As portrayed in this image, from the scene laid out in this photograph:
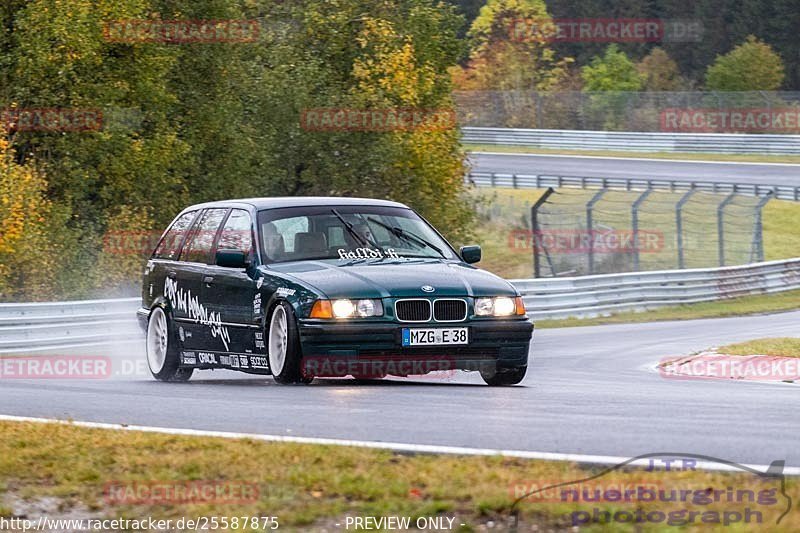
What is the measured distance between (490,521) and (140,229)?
89.2ft

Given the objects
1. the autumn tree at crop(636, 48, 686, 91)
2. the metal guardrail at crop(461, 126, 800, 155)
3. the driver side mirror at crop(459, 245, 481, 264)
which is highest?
the driver side mirror at crop(459, 245, 481, 264)

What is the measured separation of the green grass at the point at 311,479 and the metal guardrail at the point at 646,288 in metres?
17.1

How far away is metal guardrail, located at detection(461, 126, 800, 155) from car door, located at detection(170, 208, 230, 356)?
151 feet

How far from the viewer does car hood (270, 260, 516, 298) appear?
33.6 ft

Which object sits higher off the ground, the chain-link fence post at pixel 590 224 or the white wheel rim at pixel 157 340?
the white wheel rim at pixel 157 340

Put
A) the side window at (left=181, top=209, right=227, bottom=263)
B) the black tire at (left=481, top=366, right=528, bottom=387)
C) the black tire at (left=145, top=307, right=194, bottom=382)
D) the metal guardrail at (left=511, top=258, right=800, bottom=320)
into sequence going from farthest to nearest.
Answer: the metal guardrail at (left=511, top=258, right=800, bottom=320) → the black tire at (left=145, top=307, right=194, bottom=382) → the side window at (left=181, top=209, right=227, bottom=263) → the black tire at (left=481, top=366, right=528, bottom=387)

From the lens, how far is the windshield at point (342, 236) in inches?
439

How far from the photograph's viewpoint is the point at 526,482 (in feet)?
18.9

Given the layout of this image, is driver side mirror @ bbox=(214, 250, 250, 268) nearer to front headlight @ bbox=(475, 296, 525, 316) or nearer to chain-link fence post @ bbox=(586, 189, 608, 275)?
front headlight @ bbox=(475, 296, 525, 316)

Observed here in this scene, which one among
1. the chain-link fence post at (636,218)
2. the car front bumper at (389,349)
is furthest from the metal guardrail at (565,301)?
the car front bumper at (389,349)

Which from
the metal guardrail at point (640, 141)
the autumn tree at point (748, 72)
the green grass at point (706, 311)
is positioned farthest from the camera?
the autumn tree at point (748, 72)

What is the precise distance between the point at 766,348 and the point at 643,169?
1426 inches

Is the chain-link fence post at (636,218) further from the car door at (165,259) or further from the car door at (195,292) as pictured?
the car door at (195,292)

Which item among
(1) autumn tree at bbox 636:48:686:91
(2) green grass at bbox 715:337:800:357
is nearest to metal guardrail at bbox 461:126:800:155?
(1) autumn tree at bbox 636:48:686:91
